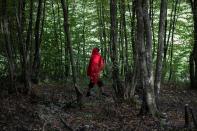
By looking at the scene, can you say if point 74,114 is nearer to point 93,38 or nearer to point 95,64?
point 95,64

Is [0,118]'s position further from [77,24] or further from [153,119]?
[77,24]

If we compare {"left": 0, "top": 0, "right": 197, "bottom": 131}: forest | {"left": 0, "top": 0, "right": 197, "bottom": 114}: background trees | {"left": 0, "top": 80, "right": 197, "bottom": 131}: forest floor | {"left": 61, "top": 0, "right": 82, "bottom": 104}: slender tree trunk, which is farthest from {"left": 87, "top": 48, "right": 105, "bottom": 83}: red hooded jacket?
{"left": 61, "top": 0, "right": 82, "bottom": 104}: slender tree trunk

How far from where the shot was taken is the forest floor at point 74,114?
11.1m

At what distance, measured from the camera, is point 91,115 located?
13102 millimetres

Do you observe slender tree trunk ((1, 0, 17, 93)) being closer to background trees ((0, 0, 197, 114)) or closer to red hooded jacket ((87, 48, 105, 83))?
background trees ((0, 0, 197, 114))

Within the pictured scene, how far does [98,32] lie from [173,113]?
57.7 feet

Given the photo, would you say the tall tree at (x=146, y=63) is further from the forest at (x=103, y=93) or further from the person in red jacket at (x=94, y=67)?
the person in red jacket at (x=94, y=67)

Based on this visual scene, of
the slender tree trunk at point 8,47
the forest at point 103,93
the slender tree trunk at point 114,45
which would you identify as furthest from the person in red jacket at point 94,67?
the slender tree trunk at point 8,47

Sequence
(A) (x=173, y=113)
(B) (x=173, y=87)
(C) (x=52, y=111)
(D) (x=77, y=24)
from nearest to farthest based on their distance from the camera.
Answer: (C) (x=52, y=111) < (A) (x=173, y=113) < (B) (x=173, y=87) < (D) (x=77, y=24)

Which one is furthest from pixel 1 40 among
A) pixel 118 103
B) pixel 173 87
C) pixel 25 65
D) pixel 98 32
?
pixel 98 32

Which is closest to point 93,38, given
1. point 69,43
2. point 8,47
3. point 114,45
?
point 114,45

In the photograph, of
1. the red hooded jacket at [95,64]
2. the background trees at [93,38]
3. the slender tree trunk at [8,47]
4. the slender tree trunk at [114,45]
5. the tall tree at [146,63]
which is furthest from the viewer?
the red hooded jacket at [95,64]

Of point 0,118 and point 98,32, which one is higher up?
point 98,32

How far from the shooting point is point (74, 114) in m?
13.2
